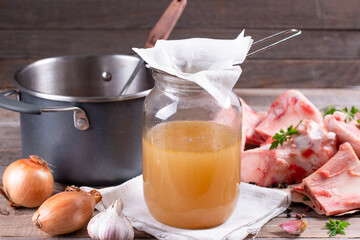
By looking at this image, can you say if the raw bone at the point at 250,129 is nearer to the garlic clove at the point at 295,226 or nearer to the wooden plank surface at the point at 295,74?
the garlic clove at the point at 295,226

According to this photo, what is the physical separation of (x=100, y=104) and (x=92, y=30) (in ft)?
4.67

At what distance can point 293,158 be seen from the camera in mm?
1755

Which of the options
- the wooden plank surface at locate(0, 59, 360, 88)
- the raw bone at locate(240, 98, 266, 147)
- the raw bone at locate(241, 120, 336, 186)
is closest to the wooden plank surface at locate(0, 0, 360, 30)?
the wooden plank surface at locate(0, 59, 360, 88)

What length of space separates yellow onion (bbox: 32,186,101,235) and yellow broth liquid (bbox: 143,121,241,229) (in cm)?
19

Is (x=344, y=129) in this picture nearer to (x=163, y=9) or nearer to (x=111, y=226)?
(x=111, y=226)

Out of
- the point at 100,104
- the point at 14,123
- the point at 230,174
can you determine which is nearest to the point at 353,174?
the point at 230,174

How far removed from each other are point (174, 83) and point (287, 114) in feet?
2.71

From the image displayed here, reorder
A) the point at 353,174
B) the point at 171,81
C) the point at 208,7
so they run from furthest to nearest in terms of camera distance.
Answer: the point at 208,7 < the point at 353,174 < the point at 171,81

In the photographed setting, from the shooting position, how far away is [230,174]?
1433mm

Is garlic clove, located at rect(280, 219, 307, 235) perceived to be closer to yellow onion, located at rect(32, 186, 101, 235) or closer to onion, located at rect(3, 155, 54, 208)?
yellow onion, located at rect(32, 186, 101, 235)

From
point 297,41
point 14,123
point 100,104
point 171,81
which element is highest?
point 171,81

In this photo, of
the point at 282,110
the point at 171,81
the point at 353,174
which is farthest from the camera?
the point at 282,110

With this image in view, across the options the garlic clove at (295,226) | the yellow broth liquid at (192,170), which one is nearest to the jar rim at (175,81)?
the yellow broth liquid at (192,170)

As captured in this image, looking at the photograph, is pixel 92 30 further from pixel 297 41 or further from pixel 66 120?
pixel 66 120
